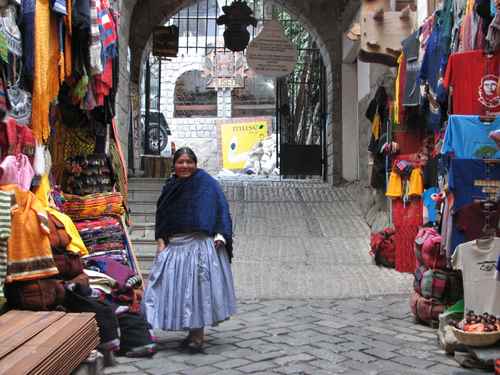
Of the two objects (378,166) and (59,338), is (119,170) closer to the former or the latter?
(59,338)

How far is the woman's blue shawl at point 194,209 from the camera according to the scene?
4684 millimetres

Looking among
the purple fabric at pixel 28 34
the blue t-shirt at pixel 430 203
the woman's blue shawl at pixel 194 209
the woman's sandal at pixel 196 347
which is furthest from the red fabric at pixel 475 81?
the purple fabric at pixel 28 34

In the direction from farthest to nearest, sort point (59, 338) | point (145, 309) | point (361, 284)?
point (361, 284) < point (145, 309) < point (59, 338)

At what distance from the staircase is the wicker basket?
387 cm

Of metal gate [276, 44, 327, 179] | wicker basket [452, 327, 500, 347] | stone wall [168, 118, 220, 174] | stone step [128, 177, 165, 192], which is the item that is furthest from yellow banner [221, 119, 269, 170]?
wicker basket [452, 327, 500, 347]

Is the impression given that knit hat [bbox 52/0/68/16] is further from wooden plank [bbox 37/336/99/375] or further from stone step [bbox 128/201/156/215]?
stone step [bbox 128/201/156/215]

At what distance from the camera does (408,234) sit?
24.7 ft

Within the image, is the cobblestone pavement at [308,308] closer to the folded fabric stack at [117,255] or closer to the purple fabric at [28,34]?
the folded fabric stack at [117,255]

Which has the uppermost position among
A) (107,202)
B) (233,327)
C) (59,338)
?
(107,202)

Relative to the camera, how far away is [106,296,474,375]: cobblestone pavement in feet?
13.4

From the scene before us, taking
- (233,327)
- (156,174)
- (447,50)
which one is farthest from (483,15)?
(156,174)

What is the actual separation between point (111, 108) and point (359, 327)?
2.81 m

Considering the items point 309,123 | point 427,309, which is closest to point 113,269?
point 427,309

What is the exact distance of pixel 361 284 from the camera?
7051 mm
